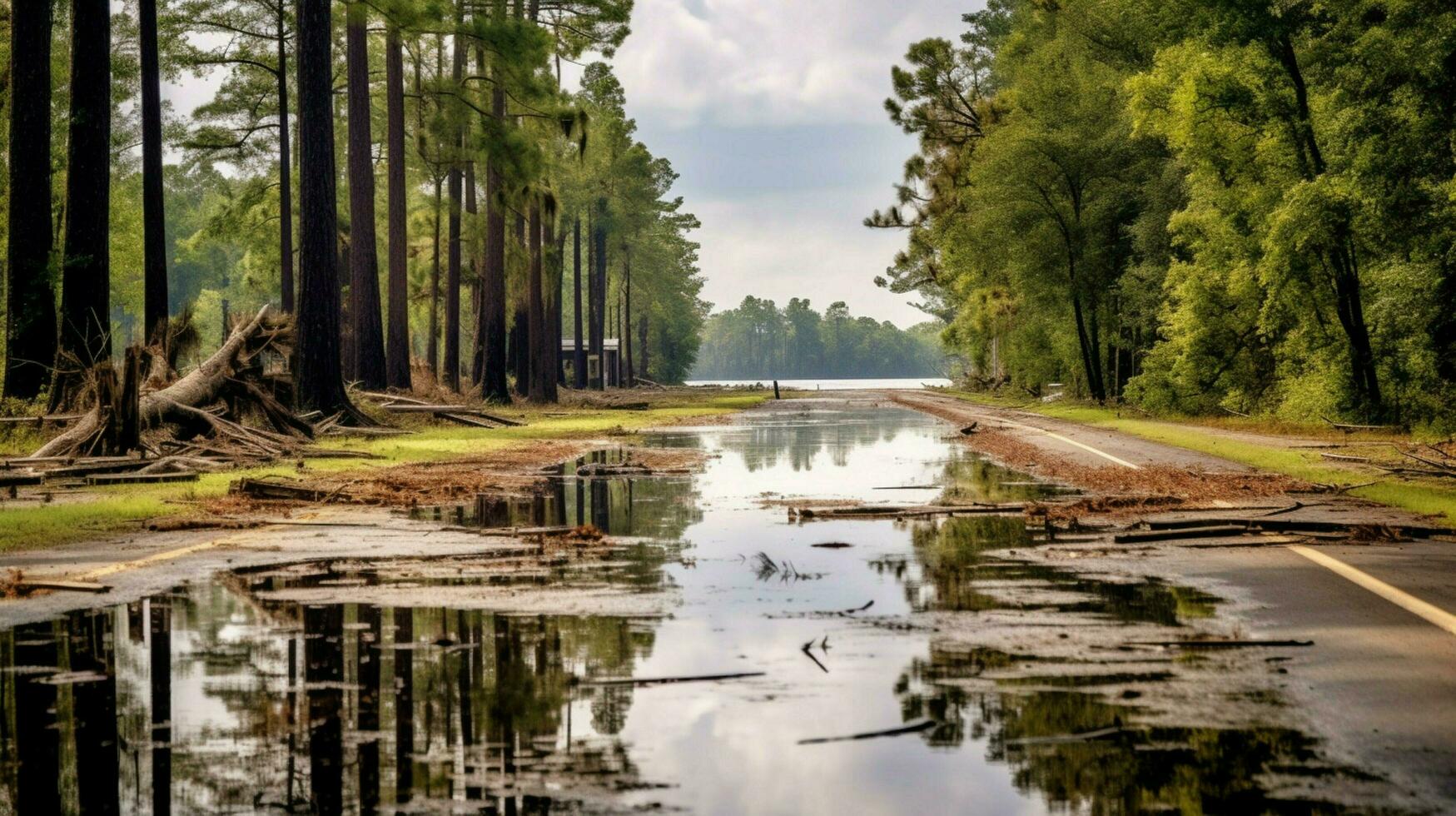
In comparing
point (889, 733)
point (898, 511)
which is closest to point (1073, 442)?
point (898, 511)

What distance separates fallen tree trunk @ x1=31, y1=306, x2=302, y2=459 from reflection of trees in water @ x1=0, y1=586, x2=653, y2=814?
41.4ft

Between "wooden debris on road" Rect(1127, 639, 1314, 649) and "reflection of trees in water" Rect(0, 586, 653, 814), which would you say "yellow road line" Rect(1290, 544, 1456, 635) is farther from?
"reflection of trees in water" Rect(0, 586, 653, 814)

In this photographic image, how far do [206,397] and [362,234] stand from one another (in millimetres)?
15631

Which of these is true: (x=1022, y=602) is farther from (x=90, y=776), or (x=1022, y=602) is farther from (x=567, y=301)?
(x=567, y=301)

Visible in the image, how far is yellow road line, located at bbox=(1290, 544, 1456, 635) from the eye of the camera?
8.96m

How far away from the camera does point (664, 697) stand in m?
6.72

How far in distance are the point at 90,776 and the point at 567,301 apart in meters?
169

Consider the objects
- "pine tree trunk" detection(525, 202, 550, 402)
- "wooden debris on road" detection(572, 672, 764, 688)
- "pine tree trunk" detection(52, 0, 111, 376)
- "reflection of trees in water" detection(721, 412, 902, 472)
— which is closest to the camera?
"wooden debris on road" detection(572, 672, 764, 688)

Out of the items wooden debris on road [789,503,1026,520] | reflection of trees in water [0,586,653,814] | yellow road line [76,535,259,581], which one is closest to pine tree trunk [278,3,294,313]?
wooden debris on road [789,503,1026,520]

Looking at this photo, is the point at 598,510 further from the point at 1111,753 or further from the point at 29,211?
the point at 29,211

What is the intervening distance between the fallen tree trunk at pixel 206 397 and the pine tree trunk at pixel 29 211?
3.22 metres

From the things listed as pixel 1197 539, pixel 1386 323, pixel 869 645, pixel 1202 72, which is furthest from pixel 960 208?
pixel 869 645

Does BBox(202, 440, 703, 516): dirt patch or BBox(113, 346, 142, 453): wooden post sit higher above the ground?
BBox(113, 346, 142, 453): wooden post

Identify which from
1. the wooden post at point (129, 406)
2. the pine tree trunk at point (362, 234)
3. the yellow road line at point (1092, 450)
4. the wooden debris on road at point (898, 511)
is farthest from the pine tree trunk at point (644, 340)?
the wooden debris on road at point (898, 511)
